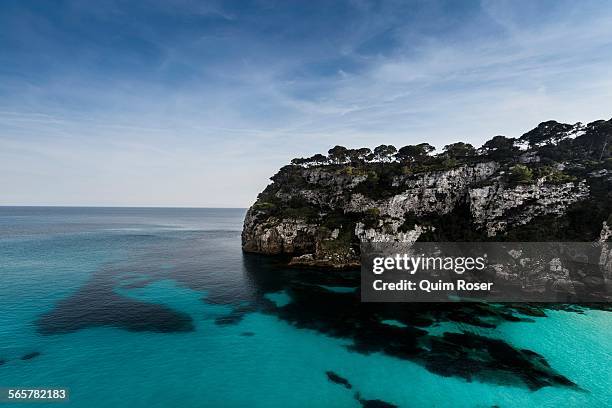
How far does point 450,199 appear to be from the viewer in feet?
269

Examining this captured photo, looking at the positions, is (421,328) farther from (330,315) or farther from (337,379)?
(337,379)

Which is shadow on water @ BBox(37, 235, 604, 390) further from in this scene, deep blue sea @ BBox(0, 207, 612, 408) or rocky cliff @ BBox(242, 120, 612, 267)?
rocky cliff @ BBox(242, 120, 612, 267)

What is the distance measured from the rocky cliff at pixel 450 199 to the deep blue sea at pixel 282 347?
2247 centimetres

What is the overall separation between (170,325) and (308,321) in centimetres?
2145

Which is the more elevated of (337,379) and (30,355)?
(30,355)

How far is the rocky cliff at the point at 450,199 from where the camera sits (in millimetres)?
66562

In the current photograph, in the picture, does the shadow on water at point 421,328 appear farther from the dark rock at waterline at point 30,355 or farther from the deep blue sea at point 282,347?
the dark rock at waterline at point 30,355

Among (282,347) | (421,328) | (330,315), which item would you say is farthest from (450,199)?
(282,347)

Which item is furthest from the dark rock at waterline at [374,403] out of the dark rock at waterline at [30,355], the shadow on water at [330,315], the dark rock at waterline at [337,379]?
the dark rock at waterline at [30,355]

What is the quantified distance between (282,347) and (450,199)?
6702 centimetres

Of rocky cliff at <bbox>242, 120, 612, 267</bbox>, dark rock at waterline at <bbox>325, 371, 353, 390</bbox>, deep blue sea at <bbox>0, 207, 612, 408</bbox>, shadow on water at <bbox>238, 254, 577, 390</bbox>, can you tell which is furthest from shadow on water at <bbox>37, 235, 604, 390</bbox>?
rocky cliff at <bbox>242, 120, 612, 267</bbox>

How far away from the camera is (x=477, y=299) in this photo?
53.9 meters

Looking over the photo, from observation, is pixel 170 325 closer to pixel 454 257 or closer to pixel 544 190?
pixel 454 257

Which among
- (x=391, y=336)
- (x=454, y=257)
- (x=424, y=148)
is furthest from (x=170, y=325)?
(x=424, y=148)
